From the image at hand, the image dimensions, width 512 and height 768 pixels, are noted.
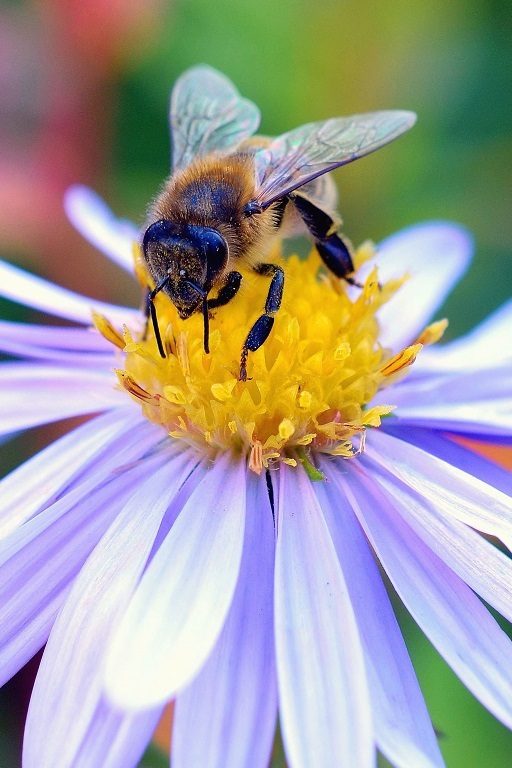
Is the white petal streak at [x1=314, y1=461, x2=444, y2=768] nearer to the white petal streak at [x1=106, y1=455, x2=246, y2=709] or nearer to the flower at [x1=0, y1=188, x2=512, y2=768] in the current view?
the flower at [x1=0, y1=188, x2=512, y2=768]

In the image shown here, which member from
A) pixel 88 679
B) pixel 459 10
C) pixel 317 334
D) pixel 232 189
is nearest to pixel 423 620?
pixel 88 679

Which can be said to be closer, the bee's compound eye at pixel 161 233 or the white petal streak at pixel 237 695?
the white petal streak at pixel 237 695

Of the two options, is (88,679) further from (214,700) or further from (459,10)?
(459,10)

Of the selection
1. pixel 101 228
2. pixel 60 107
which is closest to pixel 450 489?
pixel 101 228

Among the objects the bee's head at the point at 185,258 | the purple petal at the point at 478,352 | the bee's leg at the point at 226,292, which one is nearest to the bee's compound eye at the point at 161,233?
the bee's head at the point at 185,258

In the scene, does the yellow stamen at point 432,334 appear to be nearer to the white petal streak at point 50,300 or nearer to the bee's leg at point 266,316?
the bee's leg at point 266,316

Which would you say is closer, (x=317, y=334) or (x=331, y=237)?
(x=317, y=334)
